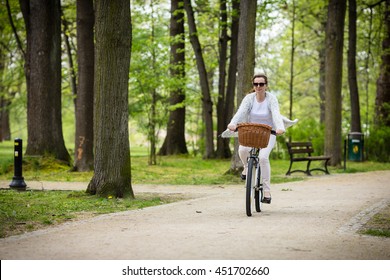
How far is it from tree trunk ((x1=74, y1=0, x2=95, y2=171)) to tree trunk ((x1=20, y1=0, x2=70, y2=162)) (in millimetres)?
1362

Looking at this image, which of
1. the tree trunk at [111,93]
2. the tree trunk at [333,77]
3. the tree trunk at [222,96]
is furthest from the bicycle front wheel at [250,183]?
the tree trunk at [222,96]

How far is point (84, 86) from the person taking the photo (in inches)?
762

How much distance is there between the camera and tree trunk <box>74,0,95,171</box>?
19.2 metres

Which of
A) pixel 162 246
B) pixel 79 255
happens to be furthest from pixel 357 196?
pixel 79 255

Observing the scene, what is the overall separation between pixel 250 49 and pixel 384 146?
487 inches

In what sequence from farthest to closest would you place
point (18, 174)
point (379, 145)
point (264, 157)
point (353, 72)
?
1. point (353, 72)
2. point (379, 145)
3. point (18, 174)
4. point (264, 157)

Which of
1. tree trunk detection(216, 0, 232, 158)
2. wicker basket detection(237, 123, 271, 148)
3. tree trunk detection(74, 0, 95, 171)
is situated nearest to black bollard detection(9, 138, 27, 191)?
tree trunk detection(74, 0, 95, 171)

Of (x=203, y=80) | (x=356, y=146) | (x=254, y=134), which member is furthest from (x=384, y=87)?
(x=254, y=134)

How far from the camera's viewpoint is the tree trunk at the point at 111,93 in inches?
468

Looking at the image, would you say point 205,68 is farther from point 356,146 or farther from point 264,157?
point 264,157

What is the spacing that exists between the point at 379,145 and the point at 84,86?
13656mm

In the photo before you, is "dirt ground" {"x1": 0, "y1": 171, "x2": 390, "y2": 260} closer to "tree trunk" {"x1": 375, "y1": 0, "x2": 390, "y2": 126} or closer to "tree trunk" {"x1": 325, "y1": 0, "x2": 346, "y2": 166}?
"tree trunk" {"x1": 325, "y1": 0, "x2": 346, "y2": 166}

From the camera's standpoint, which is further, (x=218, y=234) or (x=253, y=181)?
(x=253, y=181)
